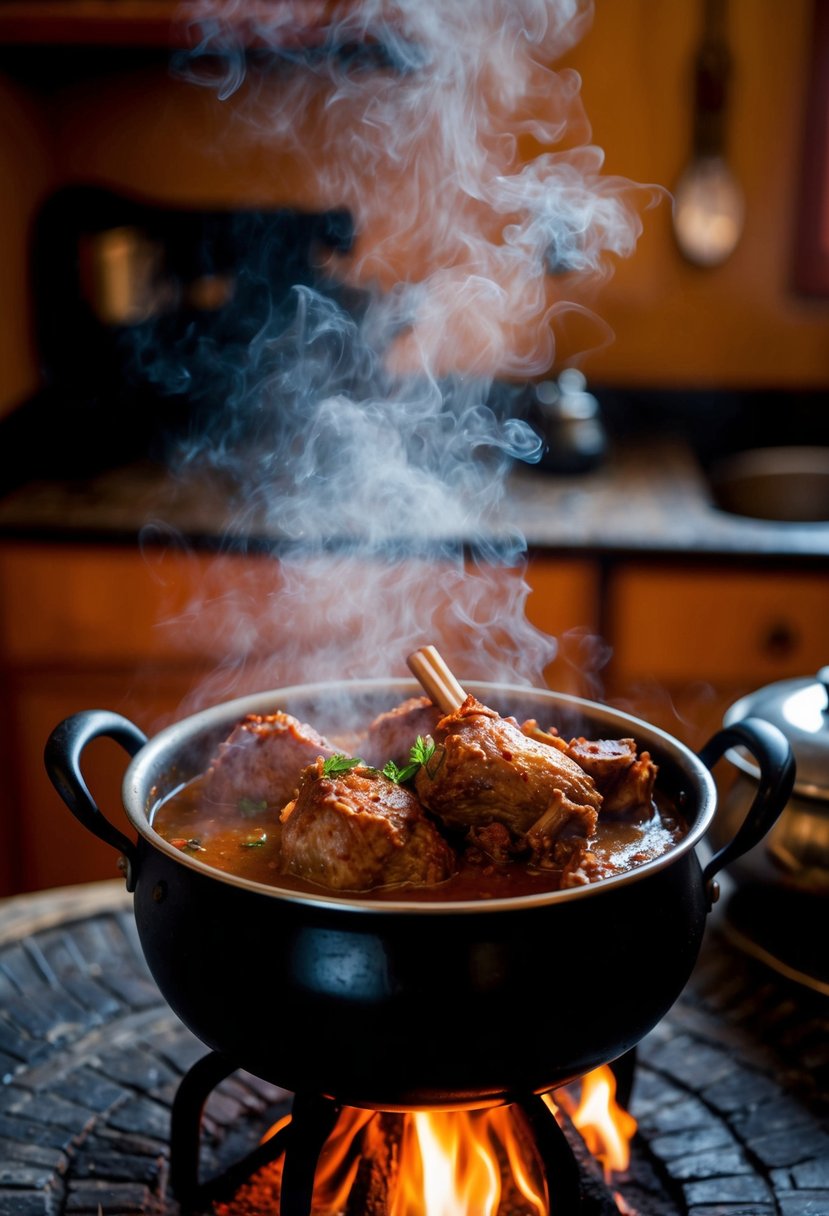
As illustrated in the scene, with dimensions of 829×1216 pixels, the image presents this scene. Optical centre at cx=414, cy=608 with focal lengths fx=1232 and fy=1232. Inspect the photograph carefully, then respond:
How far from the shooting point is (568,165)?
12.6 ft

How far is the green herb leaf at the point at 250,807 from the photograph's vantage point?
144 centimetres

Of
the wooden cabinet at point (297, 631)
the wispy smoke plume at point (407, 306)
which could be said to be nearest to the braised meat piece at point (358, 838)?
the wispy smoke plume at point (407, 306)

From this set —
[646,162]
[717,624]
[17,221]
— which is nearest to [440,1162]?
[717,624]

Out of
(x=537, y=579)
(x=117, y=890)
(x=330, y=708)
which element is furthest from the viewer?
(x=537, y=579)

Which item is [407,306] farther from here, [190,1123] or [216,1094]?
[190,1123]

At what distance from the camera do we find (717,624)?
302 centimetres

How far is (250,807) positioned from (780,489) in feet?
8.71

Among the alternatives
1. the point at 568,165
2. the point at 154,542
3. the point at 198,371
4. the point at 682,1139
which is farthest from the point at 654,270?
the point at 682,1139

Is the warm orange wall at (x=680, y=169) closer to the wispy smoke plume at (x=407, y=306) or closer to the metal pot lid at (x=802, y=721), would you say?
the wispy smoke plume at (x=407, y=306)

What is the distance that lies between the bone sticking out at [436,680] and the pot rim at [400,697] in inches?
5.8

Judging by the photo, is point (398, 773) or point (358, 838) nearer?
point (358, 838)

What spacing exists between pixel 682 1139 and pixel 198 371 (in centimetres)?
258

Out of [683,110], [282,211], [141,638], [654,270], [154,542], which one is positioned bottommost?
[141,638]

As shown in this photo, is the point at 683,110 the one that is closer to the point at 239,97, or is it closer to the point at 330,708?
the point at 239,97
